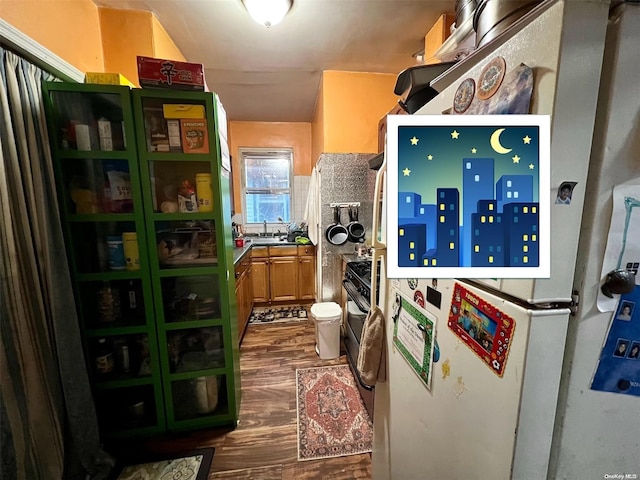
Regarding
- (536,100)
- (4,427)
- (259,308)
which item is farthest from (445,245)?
(259,308)

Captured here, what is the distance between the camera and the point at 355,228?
2492 millimetres

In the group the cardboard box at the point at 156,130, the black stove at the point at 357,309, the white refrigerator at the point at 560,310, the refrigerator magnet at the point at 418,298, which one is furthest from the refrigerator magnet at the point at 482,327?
the cardboard box at the point at 156,130

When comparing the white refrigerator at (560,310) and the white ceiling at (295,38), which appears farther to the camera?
the white ceiling at (295,38)

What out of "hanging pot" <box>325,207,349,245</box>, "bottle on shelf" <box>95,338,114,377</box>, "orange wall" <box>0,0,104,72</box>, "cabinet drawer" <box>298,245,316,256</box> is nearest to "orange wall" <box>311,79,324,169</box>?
"hanging pot" <box>325,207,349,245</box>

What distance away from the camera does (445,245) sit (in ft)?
1.09

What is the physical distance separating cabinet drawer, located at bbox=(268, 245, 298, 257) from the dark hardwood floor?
1.35 m

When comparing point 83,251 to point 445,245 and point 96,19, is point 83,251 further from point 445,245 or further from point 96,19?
point 445,245

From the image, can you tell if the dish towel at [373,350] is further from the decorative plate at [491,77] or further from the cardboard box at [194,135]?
the cardboard box at [194,135]

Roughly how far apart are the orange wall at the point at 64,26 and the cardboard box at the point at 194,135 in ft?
2.19

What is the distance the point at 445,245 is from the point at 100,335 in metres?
1.73

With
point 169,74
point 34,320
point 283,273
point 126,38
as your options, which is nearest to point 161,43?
point 126,38

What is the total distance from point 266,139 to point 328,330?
295 centimetres

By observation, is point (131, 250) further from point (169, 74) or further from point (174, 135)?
point (169, 74)

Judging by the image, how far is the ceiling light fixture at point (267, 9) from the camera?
142 centimetres
